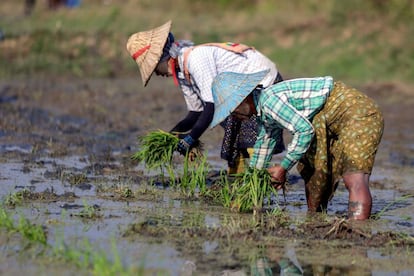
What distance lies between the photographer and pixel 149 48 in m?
6.98

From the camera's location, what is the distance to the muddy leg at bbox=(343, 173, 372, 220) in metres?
6.25

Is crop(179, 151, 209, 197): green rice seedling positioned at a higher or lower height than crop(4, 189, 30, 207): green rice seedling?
higher

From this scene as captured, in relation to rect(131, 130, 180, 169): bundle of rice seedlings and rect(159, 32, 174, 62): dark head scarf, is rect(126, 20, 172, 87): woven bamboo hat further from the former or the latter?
rect(131, 130, 180, 169): bundle of rice seedlings

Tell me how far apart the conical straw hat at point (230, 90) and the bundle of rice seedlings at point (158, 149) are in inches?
40.9

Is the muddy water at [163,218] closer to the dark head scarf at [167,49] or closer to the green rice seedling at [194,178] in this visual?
the green rice seedling at [194,178]

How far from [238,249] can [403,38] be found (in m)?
11.1

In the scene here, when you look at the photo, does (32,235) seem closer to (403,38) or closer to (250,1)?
(403,38)

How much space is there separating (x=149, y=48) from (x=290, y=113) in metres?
1.50

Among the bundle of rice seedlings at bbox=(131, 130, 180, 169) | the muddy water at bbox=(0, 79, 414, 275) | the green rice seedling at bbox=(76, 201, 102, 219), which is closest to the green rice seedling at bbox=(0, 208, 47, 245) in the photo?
the muddy water at bbox=(0, 79, 414, 275)

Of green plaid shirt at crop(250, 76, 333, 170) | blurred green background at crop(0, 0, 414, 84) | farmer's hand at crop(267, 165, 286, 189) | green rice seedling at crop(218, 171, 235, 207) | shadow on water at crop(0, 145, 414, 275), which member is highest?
blurred green background at crop(0, 0, 414, 84)

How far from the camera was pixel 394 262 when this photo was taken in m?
5.32

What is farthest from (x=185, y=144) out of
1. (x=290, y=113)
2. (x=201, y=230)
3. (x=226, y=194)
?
(x=201, y=230)

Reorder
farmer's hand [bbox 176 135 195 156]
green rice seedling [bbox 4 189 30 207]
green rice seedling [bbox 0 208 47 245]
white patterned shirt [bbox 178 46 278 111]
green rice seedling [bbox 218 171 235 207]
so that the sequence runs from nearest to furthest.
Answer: green rice seedling [bbox 0 208 47 245] < green rice seedling [bbox 4 189 30 207] < green rice seedling [bbox 218 171 235 207] < white patterned shirt [bbox 178 46 278 111] < farmer's hand [bbox 176 135 195 156]

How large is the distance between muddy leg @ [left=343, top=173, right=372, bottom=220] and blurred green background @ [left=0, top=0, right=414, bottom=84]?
8731mm
